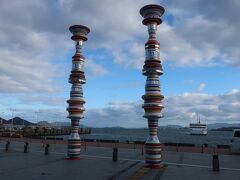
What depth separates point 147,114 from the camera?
21.6 meters

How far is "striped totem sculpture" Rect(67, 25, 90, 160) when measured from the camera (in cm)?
2564

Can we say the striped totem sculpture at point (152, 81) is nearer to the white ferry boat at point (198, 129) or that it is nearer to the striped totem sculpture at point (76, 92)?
the striped totem sculpture at point (76, 92)

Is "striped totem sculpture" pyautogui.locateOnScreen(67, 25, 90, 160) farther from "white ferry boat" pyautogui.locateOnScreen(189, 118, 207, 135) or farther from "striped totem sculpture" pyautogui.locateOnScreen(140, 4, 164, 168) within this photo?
"white ferry boat" pyautogui.locateOnScreen(189, 118, 207, 135)

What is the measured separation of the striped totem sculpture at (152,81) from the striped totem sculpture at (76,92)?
6.32 metres

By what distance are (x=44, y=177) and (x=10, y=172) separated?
263 centimetres

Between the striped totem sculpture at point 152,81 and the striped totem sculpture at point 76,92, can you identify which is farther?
the striped totem sculpture at point 76,92

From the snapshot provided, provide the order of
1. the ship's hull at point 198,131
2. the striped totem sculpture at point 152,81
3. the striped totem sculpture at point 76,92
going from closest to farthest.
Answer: the striped totem sculpture at point 152,81 → the striped totem sculpture at point 76,92 → the ship's hull at point 198,131

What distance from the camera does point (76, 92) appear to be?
26.4m

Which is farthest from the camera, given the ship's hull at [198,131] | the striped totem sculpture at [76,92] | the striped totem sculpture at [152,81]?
the ship's hull at [198,131]

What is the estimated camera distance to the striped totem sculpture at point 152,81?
21.3 metres

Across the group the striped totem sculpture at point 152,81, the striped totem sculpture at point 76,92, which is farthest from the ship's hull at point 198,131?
the striped totem sculpture at point 152,81

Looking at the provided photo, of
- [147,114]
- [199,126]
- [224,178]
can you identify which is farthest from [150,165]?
[199,126]

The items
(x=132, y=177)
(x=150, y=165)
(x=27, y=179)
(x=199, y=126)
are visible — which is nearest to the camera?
(x=27, y=179)

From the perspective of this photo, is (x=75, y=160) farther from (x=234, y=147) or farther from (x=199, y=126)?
(x=199, y=126)
